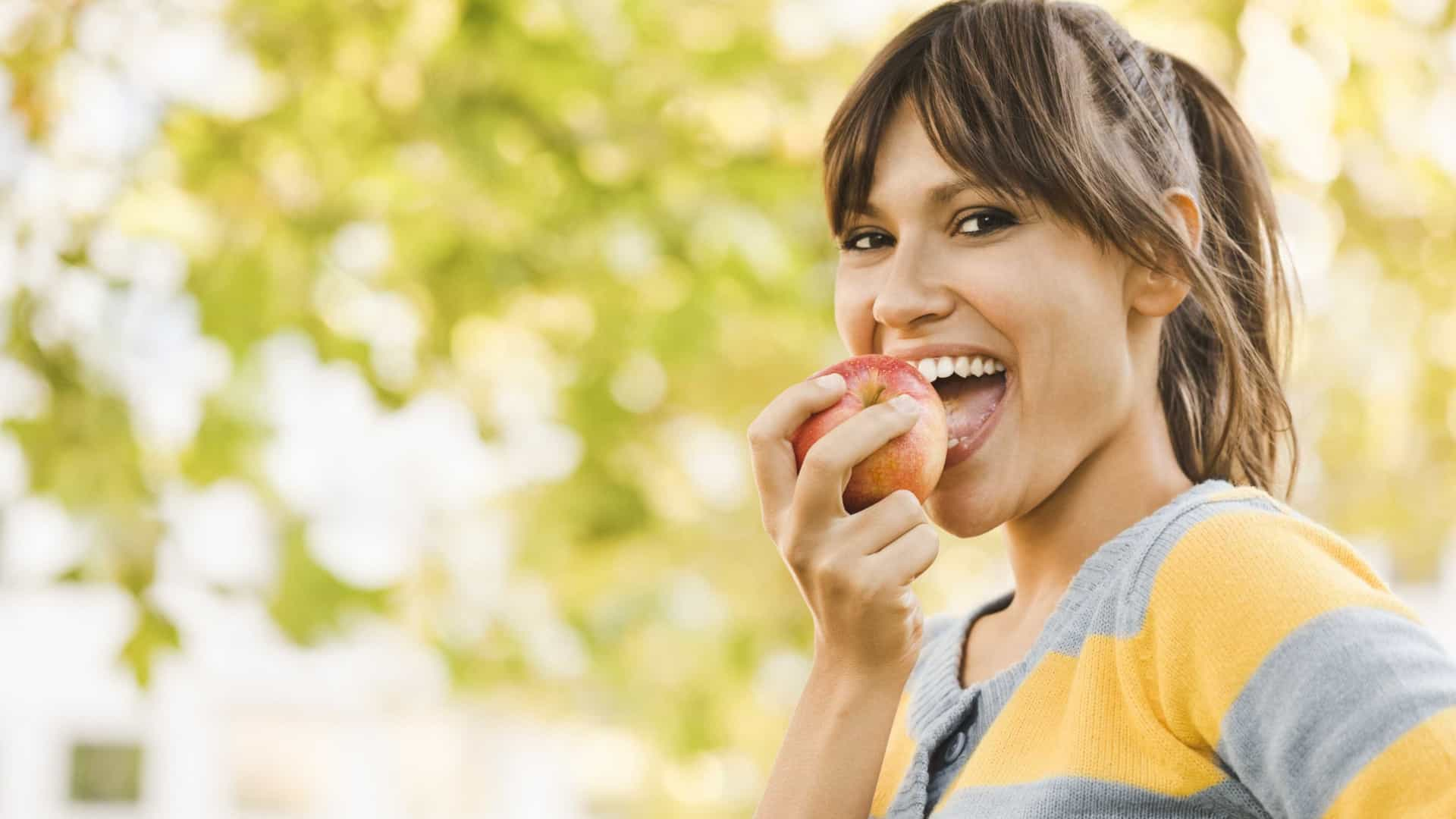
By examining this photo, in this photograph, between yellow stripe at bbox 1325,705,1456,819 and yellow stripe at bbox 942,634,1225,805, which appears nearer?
yellow stripe at bbox 1325,705,1456,819

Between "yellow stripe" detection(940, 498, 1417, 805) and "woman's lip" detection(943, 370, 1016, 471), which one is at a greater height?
"woman's lip" detection(943, 370, 1016, 471)

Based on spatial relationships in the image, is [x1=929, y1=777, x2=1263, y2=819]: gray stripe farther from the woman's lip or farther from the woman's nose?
the woman's nose

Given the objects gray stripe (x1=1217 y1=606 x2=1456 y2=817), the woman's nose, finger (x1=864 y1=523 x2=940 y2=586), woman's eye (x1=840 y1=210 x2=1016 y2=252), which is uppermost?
woman's eye (x1=840 y1=210 x2=1016 y2=252)

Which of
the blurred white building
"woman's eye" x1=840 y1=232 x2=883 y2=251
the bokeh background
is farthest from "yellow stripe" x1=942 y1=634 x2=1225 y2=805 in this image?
the blurred white building

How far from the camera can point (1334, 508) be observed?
4.57 meters

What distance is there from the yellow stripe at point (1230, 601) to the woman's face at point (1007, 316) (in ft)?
0.84

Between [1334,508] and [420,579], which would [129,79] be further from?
[1334,508]

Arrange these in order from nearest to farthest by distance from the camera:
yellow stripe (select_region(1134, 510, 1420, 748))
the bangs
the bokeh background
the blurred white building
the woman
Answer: yellow stripe (select_region(1134, 510, 1420, 748)) < the woman < the bangs < the bokeh background < the blurred white building

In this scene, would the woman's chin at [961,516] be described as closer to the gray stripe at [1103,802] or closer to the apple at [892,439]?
the apple at [892,439]

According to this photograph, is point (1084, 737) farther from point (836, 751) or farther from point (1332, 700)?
point (836, 751)

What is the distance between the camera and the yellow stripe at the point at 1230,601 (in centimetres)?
104

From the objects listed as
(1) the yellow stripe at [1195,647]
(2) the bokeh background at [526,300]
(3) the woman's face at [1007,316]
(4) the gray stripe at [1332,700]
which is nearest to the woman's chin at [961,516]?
(3) the woman's face at [1007,316]

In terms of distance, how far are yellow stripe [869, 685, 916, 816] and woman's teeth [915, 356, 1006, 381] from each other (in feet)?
1.12

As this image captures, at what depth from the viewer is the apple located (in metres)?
1.45
